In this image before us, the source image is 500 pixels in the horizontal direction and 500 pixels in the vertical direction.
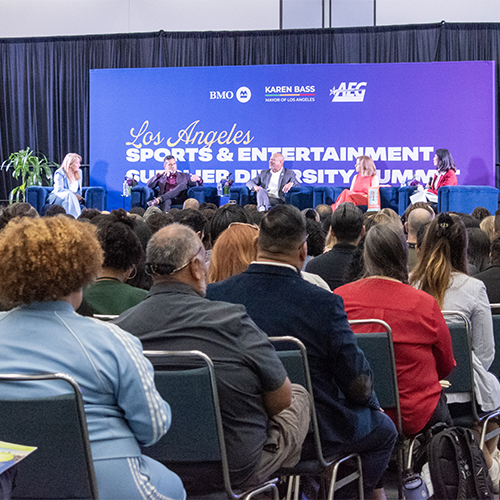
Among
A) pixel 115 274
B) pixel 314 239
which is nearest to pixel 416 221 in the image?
pixel 314 239

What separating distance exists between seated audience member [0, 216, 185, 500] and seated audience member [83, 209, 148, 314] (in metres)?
1.02

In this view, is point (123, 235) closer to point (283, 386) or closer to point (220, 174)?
point (283, 386)

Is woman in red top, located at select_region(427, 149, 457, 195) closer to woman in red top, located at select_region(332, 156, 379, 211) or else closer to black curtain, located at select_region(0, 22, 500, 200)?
woman in red top, located at select_region(332, 156, 379, 211)

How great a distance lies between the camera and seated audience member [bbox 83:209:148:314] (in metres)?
2.47

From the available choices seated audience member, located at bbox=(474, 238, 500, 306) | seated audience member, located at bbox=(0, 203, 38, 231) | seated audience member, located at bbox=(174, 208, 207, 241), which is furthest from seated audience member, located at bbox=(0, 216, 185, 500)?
seated audience member, located at bbox=(174, 208, 207, 241)

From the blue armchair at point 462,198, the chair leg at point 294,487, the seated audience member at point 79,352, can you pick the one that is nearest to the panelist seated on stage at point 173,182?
the blue armchair at point 462,198

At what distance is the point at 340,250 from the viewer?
11.0ft

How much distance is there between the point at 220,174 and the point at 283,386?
925cm

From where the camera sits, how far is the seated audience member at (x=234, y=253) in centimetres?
254

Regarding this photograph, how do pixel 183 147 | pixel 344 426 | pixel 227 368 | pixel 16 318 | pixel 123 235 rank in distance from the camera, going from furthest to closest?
pixel 183 147 → pixel 123 235 → pixel 344 426 → pixel 227 368 → pixel 16 318

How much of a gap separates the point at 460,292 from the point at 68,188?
306 inches

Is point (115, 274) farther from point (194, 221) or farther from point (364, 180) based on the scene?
point (364, 180)

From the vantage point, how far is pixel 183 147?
35.5 feet

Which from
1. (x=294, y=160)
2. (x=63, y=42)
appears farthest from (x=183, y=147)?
(x=63, y=42)
